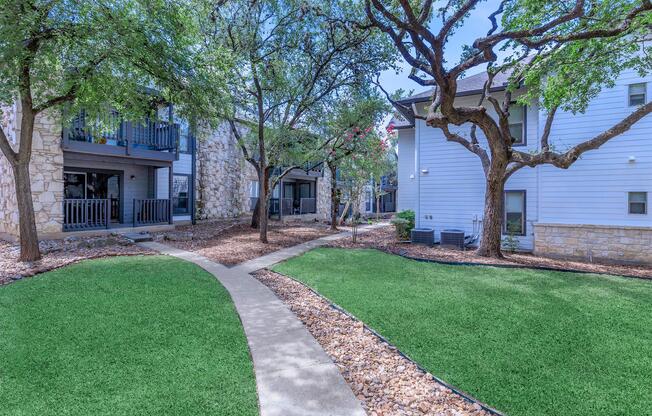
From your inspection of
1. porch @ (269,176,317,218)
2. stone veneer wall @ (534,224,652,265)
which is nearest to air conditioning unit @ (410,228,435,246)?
stone veneer wall @ (534,224,652,265)

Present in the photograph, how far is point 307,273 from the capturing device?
24.7 ft

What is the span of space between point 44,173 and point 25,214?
4.00 meters

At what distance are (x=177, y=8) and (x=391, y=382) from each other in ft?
26.9

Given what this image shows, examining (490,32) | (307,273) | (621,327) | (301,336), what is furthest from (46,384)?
(490,32)

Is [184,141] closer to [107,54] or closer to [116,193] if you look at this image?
[116,193]

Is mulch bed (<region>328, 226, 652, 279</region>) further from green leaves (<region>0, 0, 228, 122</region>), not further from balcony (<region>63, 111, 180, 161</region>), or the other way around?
balcony (<region>63, 111, 180, 161</region>)

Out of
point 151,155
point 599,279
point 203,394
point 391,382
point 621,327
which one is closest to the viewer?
point 203,394

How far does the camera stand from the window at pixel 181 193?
16250mm

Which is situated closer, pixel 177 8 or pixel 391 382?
pixel 391 382

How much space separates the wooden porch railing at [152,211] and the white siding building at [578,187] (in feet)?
37.2

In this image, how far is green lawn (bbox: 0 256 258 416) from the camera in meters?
2.79

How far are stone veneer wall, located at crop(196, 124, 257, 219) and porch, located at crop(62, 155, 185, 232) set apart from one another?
1.90 meters

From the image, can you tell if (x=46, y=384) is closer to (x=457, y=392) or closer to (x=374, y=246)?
(x=457, y=392)

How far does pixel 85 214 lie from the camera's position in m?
12.0
